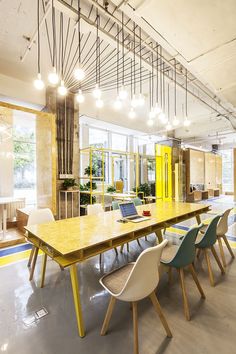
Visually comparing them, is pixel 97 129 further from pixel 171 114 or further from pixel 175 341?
pixel 175 341

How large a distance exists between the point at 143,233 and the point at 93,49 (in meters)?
3.53

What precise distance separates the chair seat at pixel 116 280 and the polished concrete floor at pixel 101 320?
44cm

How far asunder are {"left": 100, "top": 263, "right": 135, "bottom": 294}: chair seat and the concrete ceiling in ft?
9.01

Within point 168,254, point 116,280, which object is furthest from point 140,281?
point 168,254

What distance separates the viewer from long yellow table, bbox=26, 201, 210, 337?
1.66 m

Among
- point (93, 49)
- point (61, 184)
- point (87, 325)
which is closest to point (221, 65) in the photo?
point (93, 49)

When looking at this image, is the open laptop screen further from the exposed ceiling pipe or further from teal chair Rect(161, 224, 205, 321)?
the exposed ceiling pipe

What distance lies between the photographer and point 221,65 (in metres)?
2.98

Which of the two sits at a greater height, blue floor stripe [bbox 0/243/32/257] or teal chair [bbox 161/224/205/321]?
teal chair [bbox 161/224/205/321]

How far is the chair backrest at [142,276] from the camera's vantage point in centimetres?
135

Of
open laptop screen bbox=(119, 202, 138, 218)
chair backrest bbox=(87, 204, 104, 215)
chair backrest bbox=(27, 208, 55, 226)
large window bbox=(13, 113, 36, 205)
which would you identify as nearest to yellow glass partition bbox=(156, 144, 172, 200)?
large window bbox=(13, 113, 36, 205)

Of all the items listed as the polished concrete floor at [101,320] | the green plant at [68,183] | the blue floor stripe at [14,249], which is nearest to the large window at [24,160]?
the green plant at [68,183]

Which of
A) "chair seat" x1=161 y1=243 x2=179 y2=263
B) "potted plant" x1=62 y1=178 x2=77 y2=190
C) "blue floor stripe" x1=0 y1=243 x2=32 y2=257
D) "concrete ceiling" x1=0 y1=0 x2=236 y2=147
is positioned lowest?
Answer: "blue floor stripe" x1=0 y1=243 x2=32 y2=257

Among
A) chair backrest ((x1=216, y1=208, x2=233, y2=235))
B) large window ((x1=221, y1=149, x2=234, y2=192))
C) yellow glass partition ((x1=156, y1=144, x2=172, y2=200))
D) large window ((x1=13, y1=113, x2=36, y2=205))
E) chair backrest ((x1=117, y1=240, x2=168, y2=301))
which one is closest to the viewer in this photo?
chair backrest ((x1=117, y1=240, x2=168, y2=301))
